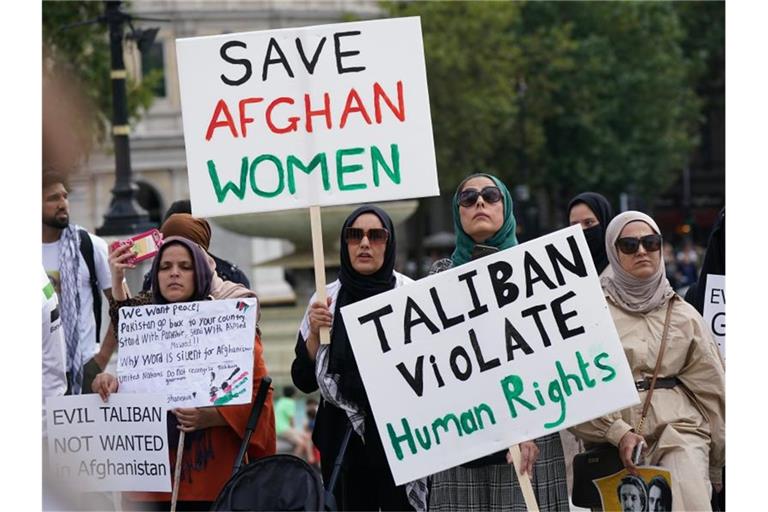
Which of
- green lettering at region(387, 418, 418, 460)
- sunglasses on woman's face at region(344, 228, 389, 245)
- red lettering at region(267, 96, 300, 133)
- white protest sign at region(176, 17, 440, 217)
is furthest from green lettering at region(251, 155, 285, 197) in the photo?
green lettering at region(387, 418, 418, 460)

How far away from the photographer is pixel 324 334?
17.5 feet

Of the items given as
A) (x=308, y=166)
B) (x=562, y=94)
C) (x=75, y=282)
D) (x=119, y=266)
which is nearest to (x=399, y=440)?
(x=308, y=166)

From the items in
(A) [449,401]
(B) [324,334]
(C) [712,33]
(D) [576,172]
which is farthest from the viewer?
(C) [712,33]

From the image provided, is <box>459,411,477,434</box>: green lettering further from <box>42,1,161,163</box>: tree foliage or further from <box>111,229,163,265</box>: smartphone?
<box>42,1,161,163</box>: tree foliage

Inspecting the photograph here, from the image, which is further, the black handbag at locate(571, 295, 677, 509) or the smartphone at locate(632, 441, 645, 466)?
the black handbag at locate(571, 295, 677, 509)

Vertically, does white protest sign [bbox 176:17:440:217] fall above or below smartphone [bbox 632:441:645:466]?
above

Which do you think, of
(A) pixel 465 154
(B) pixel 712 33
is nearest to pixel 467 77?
(A) pixel 465 154

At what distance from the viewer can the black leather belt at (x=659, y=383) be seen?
5.34 m

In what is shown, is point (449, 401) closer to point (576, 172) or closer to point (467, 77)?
point (467, 77)

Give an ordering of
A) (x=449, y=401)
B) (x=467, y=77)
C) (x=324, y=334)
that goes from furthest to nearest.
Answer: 1. (x=467, y=77)
2. (x=324, y=334)
3. (x=449, y=401)

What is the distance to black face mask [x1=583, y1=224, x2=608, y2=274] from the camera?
22.8 ft

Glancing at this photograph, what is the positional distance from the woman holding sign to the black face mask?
2235mm

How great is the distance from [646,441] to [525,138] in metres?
33.8

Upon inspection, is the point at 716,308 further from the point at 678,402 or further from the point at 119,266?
the point at 119,266
